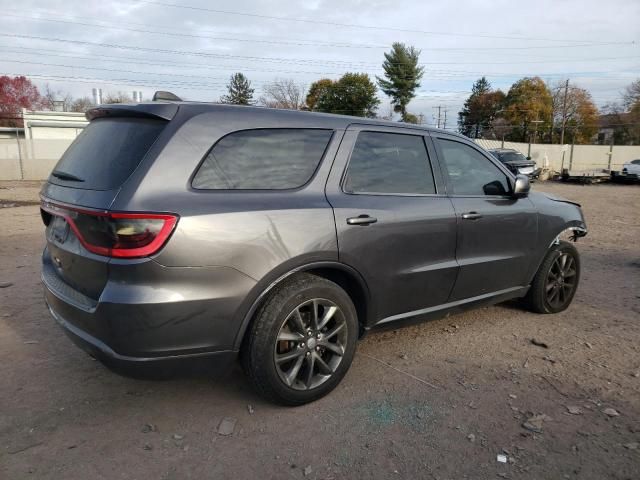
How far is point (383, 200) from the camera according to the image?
3.31m

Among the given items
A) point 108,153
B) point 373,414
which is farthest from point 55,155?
point 373,414

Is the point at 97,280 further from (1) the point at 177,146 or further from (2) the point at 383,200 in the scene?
(2) the point at 383,200

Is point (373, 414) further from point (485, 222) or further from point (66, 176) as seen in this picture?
point (66, 176)

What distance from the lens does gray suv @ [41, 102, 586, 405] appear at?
2441 mm

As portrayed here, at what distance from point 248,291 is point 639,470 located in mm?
2208

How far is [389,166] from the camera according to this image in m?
3.49

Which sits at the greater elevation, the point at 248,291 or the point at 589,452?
the point at 248,291

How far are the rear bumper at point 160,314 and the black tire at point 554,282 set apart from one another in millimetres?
3154

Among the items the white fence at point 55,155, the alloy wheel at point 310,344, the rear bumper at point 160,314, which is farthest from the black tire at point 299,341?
the white fence at point 55,155

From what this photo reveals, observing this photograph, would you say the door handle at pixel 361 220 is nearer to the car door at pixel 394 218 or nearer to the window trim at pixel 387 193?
the car door at pixel 394 218

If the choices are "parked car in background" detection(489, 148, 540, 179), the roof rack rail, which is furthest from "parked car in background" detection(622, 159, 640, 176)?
the roof rack rail

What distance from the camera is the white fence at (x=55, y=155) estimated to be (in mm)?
22516

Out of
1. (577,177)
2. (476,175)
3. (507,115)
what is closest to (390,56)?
(507,115)

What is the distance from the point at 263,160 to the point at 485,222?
2014mm
